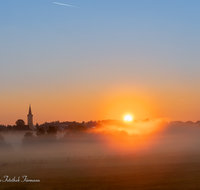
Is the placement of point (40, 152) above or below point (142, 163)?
above

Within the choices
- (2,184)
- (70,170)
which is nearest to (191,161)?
(70,170)

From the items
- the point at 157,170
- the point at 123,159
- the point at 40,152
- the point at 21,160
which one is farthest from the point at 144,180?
the point at 40,152

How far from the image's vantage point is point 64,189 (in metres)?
105

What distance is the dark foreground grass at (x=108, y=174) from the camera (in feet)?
357

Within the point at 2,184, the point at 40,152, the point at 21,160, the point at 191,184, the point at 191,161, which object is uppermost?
the point at 40,152

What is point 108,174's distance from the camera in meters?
128

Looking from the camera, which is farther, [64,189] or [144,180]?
[144,180]

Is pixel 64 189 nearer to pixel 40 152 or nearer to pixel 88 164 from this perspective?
pixel 88 164

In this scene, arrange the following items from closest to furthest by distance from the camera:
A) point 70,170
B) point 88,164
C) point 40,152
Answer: point 70,170 → point 88,164 → point 40,152

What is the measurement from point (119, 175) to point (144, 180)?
13.2m

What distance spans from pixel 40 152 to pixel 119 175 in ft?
270

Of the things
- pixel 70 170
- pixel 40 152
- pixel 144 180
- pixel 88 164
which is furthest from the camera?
pixel 40 152

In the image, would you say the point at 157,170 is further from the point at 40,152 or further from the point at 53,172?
the point at 40,152

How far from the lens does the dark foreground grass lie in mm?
108812
